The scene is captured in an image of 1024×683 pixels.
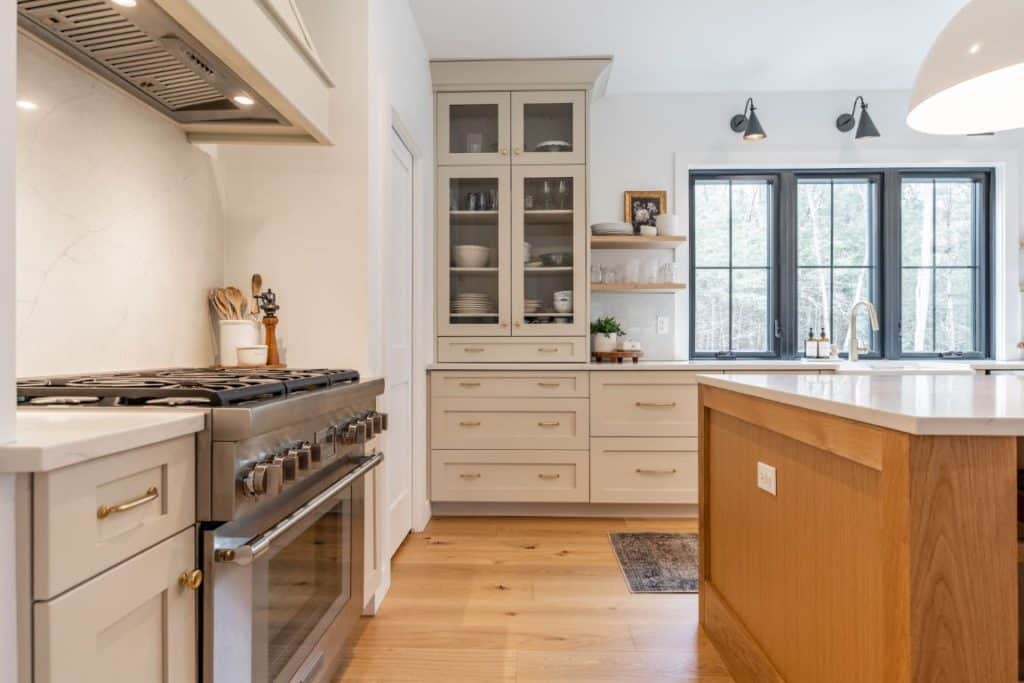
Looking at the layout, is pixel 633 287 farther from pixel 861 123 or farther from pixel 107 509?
pixel 107 509

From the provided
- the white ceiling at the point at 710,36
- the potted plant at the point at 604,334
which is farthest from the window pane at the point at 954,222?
the potted plant at the point at 604,334

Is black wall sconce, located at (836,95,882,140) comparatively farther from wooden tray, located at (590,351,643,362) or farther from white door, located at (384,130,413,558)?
white door, located at (384,130,413,558)

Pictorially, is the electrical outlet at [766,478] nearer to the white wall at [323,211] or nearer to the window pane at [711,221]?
the white wall at [323,211]

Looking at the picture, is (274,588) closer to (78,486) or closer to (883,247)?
(78,486)

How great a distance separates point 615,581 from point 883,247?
294 centimetres

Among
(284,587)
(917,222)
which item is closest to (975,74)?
(284,587)

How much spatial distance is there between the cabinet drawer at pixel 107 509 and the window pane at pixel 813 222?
4.04 metres

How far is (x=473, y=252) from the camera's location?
3754 millimetres

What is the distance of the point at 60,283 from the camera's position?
1549 mm

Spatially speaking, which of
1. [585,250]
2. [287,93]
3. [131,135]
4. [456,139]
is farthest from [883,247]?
[131,135]

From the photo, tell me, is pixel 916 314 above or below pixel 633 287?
below

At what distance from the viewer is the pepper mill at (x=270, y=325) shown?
2.15m

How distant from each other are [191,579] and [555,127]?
10.6 feet

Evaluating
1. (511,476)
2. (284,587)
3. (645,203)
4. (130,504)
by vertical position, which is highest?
(645,203)
